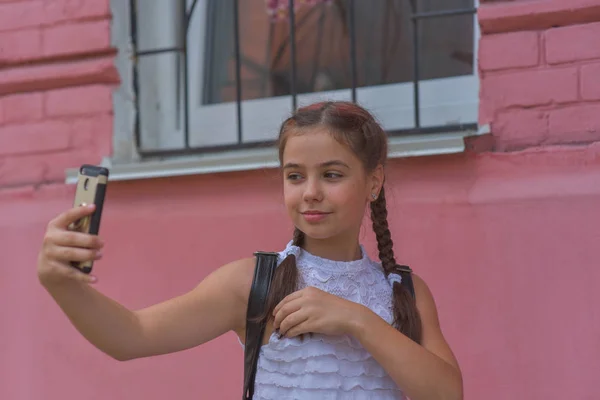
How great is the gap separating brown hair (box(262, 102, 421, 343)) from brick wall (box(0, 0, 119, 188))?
159cm

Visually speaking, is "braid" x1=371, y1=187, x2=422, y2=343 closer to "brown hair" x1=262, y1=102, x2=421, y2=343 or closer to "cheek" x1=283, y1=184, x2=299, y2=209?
"brown hair" x1=262, y1=102, x2=421, y2=343

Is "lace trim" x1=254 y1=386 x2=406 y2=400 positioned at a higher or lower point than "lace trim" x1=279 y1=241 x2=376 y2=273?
lower

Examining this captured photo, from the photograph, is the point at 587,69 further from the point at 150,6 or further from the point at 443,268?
the point at 150,6

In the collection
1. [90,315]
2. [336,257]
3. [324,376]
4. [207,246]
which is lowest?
[324,376]

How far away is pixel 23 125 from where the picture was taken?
3.66m

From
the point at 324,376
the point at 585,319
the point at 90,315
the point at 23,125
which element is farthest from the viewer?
the point at 23,125

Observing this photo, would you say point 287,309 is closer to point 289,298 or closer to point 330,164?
point 289,298

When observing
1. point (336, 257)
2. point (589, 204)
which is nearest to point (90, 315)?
point (336, 257)

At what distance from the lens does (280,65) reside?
3779 millimetres

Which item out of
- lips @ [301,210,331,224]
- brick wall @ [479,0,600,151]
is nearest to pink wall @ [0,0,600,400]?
brick wall @ [479,0,600,151]

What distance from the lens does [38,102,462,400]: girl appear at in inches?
75.9

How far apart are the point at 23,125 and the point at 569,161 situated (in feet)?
7.07

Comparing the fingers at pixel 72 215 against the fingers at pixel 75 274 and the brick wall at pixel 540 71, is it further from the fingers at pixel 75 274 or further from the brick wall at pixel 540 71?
the brick wall at pixel 540 71

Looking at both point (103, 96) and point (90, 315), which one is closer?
point (90, 315)
